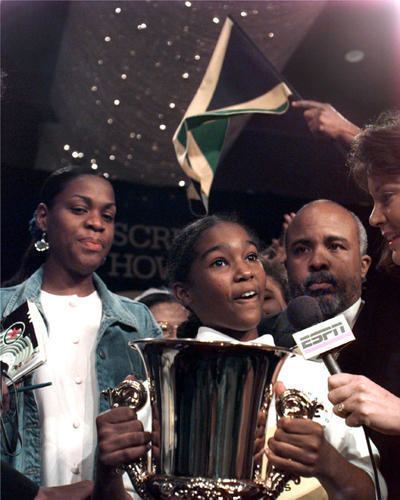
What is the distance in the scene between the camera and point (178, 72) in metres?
2.09

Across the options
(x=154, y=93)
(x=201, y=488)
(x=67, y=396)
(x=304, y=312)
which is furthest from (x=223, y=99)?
(x=201, y=488)

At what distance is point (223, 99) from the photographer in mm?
2062

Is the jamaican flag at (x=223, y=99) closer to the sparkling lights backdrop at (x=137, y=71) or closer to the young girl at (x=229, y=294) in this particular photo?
the sparkling lights backdrop at (x=137, y=71)

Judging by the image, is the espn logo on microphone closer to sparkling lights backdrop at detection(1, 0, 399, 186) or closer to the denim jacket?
the denim jacket

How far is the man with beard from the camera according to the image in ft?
5.93

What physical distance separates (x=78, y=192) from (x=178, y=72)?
409 millimetres

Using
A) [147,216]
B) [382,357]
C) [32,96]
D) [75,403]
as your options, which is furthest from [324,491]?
[32,96]

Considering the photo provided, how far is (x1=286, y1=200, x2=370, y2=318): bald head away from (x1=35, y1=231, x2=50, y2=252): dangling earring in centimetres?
52

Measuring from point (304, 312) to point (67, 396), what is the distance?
19.7 inches

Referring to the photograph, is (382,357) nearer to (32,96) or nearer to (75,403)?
(75,403)

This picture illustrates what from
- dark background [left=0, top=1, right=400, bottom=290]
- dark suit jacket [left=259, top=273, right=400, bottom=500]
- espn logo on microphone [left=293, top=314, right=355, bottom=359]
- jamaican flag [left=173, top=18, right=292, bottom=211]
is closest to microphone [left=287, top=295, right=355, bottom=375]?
espn logo on microphone [left=293, top=314, right=355, bottom=359]

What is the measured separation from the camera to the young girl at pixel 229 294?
158cm

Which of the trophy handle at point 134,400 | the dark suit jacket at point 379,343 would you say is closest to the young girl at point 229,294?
the dark suit jacket at point 379,343

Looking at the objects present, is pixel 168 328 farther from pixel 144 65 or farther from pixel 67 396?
pixel 144 65
